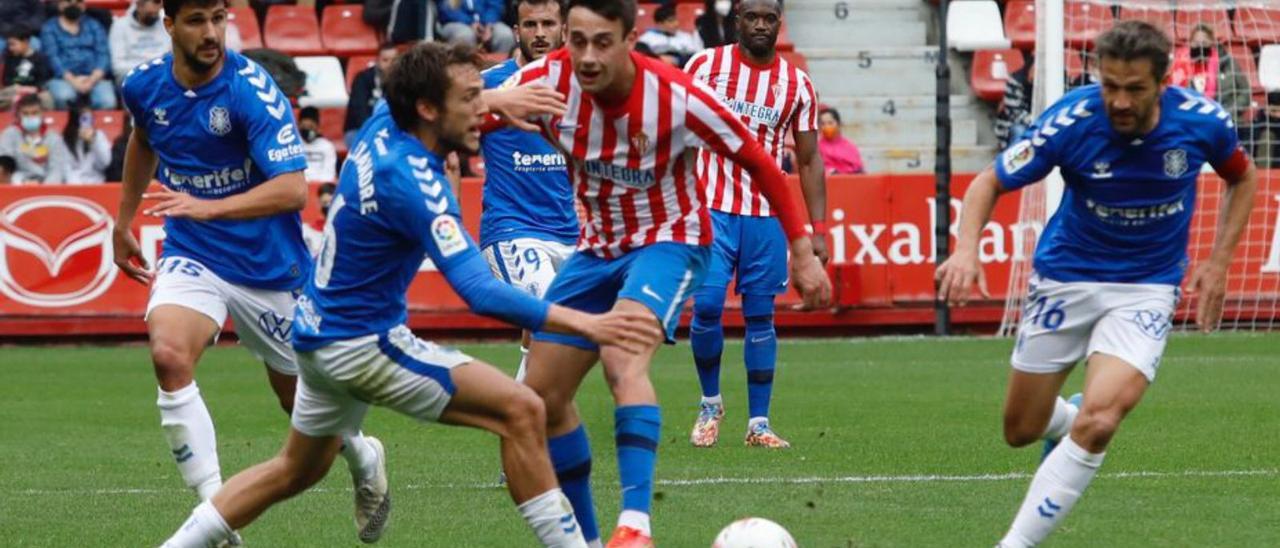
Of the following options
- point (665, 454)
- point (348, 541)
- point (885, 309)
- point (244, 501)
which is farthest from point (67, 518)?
point (885, 309)

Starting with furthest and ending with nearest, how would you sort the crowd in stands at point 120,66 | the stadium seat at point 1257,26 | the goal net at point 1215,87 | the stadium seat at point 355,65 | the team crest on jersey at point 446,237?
the stadium seat at point 355,65 → the crowd in stands at point 120,66 → the stadium seat at point 1257,26 → the goal net at point 1215,87 → the team crest on jersey at point 446,237

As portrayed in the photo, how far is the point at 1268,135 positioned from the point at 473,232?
7156 millimetres

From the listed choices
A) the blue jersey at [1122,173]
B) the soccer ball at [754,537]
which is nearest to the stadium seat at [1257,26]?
the blue jersey at [1122,173]

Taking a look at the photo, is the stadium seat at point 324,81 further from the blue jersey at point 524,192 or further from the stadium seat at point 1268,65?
the blue jersey at point 524,192

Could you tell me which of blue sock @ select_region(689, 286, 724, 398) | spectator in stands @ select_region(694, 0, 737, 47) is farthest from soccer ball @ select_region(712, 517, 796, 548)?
spectator in stands @ select_region(694, 0, 737, 47)

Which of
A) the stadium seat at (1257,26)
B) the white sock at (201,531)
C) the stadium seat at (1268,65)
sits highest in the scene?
the white sock at (201,531)

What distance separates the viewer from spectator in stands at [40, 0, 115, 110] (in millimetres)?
20516

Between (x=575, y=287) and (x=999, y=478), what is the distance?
294cm

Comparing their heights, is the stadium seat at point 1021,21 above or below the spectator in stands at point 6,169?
below

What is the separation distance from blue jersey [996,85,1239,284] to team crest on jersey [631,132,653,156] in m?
1.29

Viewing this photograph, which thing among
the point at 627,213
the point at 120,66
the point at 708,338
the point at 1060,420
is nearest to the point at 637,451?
the point at 627,213

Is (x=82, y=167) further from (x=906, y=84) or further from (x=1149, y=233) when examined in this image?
(x=1149, y=233)

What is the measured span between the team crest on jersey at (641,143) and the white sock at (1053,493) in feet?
6.04

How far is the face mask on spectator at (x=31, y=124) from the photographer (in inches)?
774
